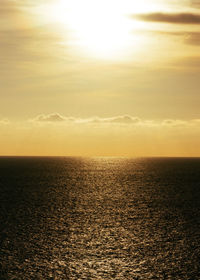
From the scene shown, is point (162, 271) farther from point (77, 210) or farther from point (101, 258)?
point (77, 210)

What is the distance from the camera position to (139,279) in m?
41.5

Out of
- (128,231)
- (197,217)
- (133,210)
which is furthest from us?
(133,210)

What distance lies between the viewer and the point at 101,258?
4866cm

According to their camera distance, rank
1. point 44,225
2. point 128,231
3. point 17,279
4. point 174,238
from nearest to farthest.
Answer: point 17,279 → point 174,238 → point 128,231 → point 44,225

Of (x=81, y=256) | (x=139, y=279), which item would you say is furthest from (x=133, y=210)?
(x=139, y=279)

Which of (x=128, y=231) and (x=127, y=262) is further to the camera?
(x=128, y=231)

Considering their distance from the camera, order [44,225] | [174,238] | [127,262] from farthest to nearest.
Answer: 1. [44,225]
2. [174,238]
3. [127,262]

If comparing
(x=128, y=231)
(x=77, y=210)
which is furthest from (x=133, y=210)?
(x=128, y=231)

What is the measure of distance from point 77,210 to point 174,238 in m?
32.2

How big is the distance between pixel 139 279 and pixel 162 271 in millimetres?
3821

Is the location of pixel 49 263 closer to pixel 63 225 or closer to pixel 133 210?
pixel 63 225

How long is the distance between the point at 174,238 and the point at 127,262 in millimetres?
14098

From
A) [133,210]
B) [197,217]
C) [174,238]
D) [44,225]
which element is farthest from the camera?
[133,210]

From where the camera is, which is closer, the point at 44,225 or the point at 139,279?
the point at 139,279
